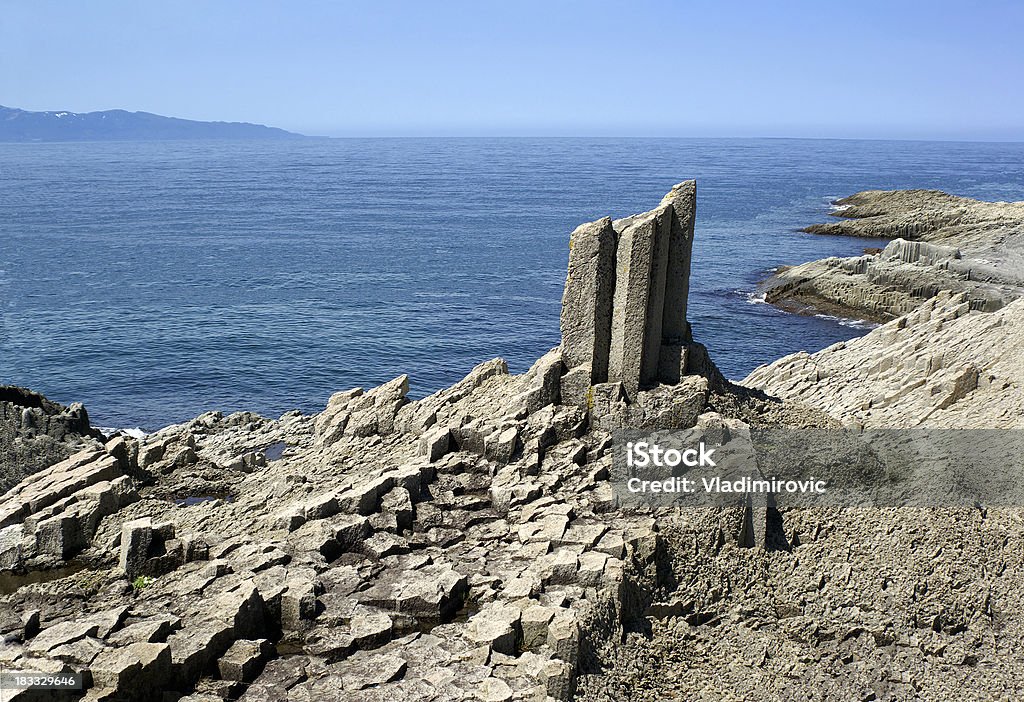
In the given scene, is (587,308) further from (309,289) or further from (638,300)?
(309,289)

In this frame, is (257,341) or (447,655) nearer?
(447,655)

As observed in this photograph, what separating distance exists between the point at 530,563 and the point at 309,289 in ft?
190

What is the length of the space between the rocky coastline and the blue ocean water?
74.3ft

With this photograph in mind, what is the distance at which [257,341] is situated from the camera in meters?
58.4

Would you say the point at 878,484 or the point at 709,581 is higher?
the point at 878,484

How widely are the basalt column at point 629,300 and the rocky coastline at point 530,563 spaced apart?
0.06 m

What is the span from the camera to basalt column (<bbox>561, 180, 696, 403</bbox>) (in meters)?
23.0

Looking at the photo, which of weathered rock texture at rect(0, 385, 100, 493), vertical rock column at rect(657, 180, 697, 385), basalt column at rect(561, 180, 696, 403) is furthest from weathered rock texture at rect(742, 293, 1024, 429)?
weathered rock texture at rect(0, 385, 100, 493)

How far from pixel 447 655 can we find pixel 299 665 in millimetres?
2649

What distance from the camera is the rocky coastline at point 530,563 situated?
54.7ft

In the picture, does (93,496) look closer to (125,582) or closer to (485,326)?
(125,582)

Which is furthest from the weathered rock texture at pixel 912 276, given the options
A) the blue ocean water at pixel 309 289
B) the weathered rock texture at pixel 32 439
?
the weathered rock texture at pixel 32 439

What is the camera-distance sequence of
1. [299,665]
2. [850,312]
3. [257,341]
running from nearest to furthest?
[299,665]
[257,341]
[850,312]

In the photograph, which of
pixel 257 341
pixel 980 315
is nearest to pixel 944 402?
pixel 980 315
